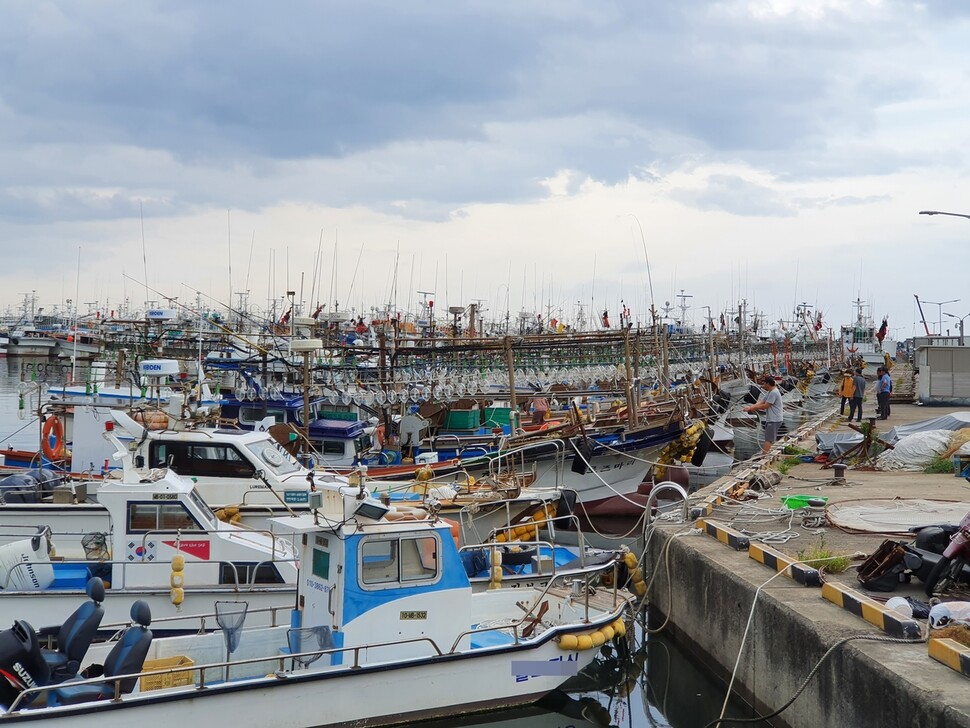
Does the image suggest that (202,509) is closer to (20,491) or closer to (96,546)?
(96,546)

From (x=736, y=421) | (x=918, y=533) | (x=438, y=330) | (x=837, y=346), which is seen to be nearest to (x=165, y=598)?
(x=918, y=533)

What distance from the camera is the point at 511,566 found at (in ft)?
41.7

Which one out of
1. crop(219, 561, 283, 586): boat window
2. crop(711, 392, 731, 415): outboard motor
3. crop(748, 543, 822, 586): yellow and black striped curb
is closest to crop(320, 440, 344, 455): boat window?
crop(219, 561, 283, 586): boat window

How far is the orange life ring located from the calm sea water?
11720 millimetres

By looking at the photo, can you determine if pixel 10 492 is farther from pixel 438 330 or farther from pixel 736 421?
pixel 438 330

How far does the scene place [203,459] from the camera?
14539 mm

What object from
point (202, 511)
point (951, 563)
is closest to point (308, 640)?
point (202, 511)

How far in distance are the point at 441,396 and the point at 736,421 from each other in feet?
49.1

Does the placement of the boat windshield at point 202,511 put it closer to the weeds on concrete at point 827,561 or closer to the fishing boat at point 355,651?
the fishing boat at point 355,651

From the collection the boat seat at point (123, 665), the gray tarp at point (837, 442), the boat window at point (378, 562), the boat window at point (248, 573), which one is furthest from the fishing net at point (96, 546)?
the gray tarp at point (837, 442)

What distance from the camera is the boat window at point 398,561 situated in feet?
30.6

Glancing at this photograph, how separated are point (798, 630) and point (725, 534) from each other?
3516 millimetres

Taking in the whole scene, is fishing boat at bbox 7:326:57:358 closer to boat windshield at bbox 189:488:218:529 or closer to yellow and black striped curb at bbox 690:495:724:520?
boat windshield at bbox 189:488:218:529

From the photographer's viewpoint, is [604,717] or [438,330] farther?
[438,330]
